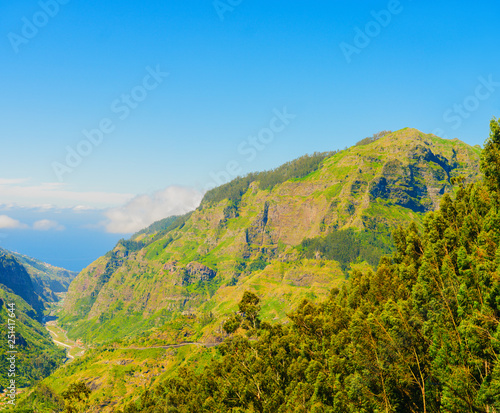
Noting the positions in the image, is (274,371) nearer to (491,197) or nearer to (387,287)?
(387,287)

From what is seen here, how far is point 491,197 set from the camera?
87688 millimetres

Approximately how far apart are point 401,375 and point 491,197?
2361 inches

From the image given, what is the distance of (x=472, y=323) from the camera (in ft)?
166

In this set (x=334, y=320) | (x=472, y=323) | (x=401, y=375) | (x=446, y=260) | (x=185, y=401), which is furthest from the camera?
(x=185, y=401)

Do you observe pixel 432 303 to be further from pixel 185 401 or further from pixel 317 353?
pixel 185 401

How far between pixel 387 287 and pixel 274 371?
3829 cm

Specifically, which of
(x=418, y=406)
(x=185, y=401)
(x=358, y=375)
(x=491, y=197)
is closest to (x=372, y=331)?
(x=358, y=375)

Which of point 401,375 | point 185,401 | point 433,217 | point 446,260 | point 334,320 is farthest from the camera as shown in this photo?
point 433,217

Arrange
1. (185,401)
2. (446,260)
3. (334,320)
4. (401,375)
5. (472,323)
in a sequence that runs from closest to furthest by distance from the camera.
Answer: (472,323) < (401,375) < (446,260) < (334,320) < (185,401)

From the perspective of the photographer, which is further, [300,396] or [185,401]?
[185,401]

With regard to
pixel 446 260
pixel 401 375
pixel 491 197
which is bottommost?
pixel 401 375

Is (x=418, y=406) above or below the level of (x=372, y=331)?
below

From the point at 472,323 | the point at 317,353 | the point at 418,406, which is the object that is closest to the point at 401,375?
the point at 418,406

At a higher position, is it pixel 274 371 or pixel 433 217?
pixel 433 217
